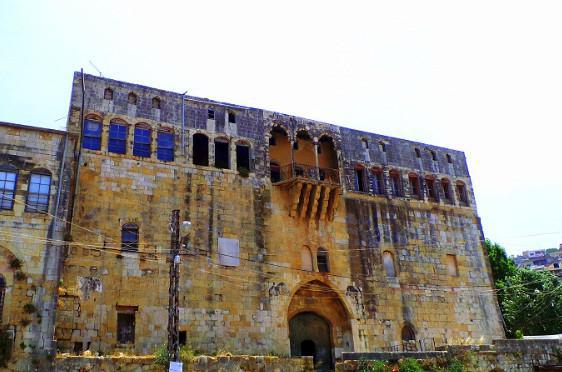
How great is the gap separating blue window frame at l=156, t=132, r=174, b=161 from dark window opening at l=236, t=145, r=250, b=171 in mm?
3453

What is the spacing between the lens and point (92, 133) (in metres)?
23.8

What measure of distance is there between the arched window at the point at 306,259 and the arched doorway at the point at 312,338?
232 centimetres

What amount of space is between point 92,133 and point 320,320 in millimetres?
14399

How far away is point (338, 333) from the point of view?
88.3 feet

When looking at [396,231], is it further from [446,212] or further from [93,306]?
[93,306]

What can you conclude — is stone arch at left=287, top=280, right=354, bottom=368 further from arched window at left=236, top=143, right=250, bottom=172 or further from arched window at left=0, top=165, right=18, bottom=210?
arched window at left=0, top=165, right=18, bottom=210

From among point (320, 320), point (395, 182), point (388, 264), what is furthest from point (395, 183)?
point (320, 320)

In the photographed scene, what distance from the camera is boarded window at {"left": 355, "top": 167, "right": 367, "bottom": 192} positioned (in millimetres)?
30266

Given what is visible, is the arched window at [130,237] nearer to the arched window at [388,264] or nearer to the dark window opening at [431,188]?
the arched window at [388,264]

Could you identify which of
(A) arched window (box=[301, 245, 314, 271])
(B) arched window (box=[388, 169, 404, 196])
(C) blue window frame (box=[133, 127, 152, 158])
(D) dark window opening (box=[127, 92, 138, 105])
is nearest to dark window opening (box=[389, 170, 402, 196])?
(B) arched window (box=[388, 169, 404, 196])

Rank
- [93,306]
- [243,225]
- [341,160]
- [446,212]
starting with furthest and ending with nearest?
[446,212] → [341,160] → [243,225] → [93,306]

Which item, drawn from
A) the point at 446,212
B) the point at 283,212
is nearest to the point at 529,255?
the point at 446,212

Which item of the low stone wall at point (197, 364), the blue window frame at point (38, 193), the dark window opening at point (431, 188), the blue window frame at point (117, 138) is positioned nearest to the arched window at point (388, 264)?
the dark window opening at point (431, 188)

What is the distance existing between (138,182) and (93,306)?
5.82 metres
